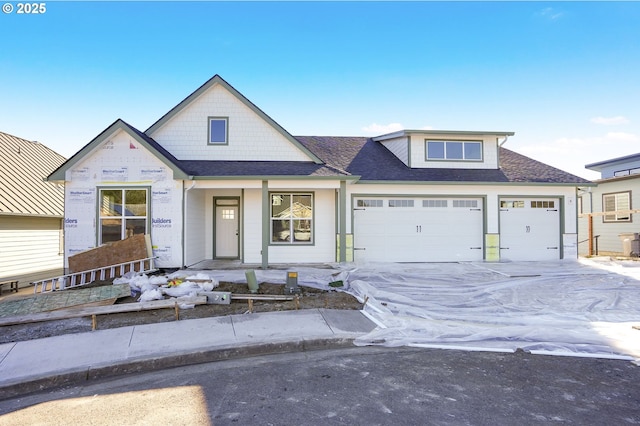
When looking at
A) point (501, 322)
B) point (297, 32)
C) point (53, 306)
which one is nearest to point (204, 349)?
point (53, 306)

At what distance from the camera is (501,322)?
6.52m

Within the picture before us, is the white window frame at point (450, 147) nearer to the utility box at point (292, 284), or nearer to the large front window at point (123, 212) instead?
the utility box at point (292, 284)

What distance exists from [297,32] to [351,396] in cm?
1504

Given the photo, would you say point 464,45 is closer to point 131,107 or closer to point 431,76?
point 431,76

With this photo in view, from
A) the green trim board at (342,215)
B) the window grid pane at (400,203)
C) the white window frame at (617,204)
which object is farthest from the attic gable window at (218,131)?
the white window frame at (617,204)

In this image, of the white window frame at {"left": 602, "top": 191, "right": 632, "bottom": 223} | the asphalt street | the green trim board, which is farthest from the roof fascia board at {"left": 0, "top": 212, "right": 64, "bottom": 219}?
the white window frame at {"left": 602, "top": 191, "right": 632, "bottom": 223}

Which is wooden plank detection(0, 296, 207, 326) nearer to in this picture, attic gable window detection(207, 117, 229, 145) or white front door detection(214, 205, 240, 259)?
white front door detection(214, 205, 240, 259)

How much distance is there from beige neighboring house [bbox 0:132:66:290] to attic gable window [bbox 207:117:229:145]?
7.82m

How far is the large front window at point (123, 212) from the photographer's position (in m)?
11.7

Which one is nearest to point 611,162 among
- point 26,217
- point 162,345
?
point 162,345

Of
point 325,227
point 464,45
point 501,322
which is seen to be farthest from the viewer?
point 464,45

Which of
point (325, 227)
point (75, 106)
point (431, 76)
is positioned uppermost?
point (431, 76)

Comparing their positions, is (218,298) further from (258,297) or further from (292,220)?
(292,220)
